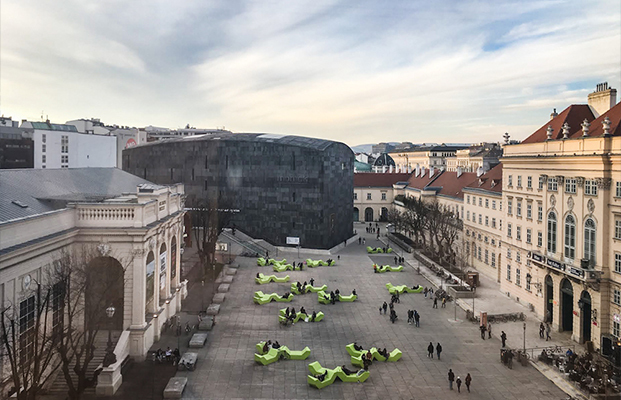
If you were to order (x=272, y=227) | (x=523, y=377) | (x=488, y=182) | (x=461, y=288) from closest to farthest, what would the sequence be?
(x=523, y=377) < (x=461, y=288) < (x=488, y=182) < (x=272, y=227)

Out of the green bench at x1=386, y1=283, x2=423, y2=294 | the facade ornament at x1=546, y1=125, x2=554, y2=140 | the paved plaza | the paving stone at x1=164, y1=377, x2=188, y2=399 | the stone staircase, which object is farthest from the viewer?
the green bench at x1=386, y1=283, x2=423, y2=294

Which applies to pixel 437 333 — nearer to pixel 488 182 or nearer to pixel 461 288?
pixel 461 288

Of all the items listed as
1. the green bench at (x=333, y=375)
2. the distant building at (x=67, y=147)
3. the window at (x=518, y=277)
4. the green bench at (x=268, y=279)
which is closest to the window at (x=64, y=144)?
the distant building at (x=67, y=147)

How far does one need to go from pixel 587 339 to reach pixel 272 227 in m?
55.6

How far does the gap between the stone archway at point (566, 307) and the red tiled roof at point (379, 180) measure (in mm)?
84321

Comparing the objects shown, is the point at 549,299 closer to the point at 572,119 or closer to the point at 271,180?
the point at 572,119

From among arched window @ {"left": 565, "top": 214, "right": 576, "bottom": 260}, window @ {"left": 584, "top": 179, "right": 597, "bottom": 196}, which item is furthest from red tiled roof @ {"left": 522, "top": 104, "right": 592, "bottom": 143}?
arched window @ {"left": 565, "top": 214, "right": 576, "bottom": 260}

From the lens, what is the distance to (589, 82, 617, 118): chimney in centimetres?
4638

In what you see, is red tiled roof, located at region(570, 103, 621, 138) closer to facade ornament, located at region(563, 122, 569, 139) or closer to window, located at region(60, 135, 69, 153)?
facade ornament, located at region(563, 122, 569, 139)

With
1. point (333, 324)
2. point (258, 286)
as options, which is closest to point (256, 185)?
point (258, 286)

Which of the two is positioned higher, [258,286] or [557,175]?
[557,175]

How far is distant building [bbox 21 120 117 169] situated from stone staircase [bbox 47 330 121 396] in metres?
108

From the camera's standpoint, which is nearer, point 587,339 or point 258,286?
point 587,339

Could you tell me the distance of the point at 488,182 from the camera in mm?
69188
